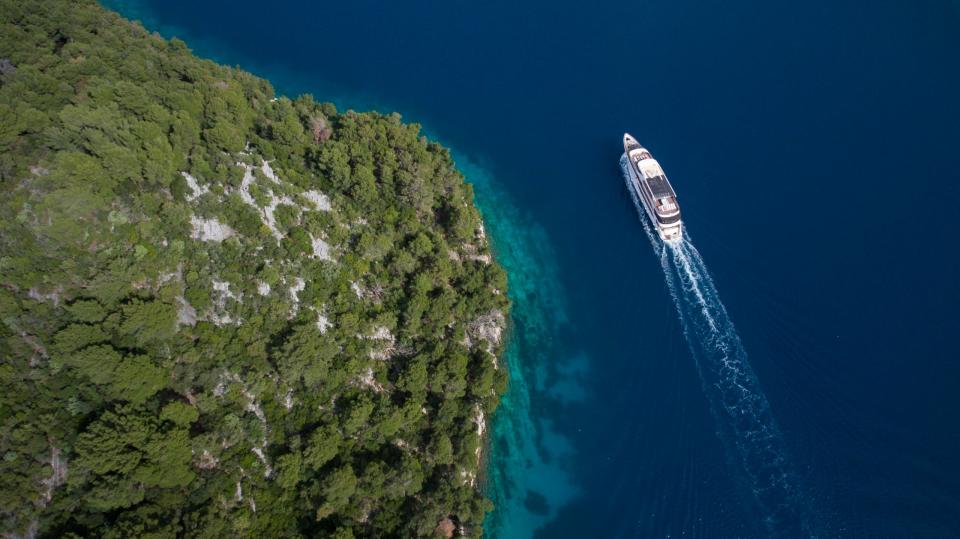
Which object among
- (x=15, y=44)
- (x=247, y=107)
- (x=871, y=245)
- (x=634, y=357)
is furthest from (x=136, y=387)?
(x=871, y=245)

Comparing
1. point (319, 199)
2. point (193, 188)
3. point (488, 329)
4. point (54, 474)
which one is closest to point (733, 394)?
point (488, 329)

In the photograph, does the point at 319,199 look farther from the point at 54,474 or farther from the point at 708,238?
the point at 708,238

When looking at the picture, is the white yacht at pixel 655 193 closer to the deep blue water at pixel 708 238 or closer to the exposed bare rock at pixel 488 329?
the deep blue water at pixel 708 238

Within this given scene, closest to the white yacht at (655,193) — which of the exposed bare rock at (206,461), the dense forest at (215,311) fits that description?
the dense forest at (215,311)

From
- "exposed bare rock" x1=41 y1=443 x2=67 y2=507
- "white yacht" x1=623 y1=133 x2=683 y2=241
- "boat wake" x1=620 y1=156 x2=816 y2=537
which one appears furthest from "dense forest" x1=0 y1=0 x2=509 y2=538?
"boat wake" x1=620 y1=156 x2=816 y2=537

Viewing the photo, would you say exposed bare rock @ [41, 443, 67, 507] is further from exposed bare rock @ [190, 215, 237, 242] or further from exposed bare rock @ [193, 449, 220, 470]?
exposed bare rock @ [190, 215, 237, 242]
